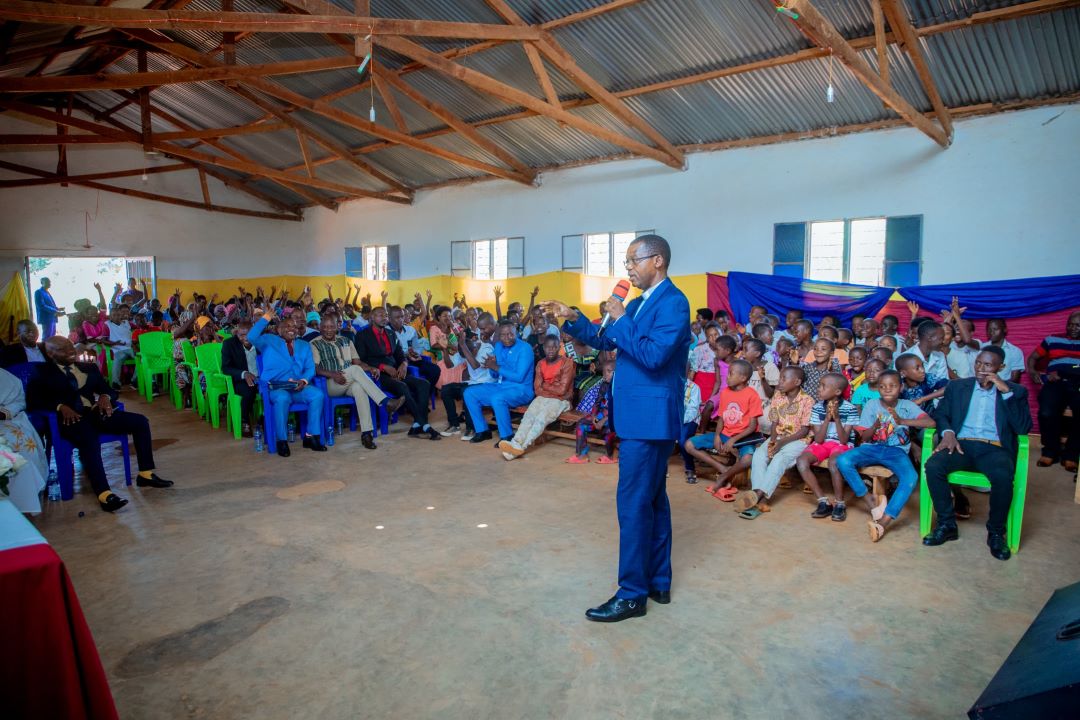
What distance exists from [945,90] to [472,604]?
7.88 meters

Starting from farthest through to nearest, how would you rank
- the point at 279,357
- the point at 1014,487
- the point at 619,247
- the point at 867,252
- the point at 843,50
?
the point at 619,247
the point at 867,252
the point at 279,357
the point at 843,50
the point at 1014,487

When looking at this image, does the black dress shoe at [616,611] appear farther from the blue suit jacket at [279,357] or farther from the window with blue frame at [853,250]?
the window with blue frame at [853,250]

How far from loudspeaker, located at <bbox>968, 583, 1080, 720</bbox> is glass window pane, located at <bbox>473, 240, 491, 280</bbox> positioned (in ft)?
41.0

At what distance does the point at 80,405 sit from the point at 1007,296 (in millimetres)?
8953

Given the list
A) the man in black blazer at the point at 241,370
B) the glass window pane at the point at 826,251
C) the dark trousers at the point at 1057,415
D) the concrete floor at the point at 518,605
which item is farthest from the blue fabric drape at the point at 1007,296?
the man in black blazer at the point at 241,370

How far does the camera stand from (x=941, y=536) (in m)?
3.96

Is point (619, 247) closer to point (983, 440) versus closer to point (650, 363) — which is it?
point (983, 440)

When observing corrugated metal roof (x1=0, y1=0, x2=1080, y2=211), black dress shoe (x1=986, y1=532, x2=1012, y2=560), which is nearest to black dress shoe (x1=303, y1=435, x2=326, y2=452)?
black dress shoe (x1=986, y1=532, x2=1012, y2=560)

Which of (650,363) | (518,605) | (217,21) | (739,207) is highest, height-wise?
(217,21)

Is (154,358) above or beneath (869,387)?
beneath

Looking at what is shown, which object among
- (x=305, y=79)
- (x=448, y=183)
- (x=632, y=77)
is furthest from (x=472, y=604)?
(x=448, y=183)

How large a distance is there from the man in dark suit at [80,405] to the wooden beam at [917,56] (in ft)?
24.6

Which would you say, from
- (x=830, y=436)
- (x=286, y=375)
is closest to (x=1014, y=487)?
(x=830, y=436)

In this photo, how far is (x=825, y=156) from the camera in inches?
348
